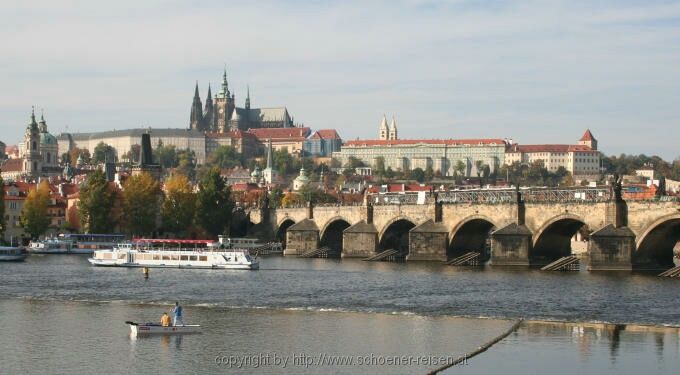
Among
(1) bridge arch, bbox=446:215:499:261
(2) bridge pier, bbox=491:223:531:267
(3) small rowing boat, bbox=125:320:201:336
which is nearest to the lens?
(3) small rowing boat, bbox=125:320:201:336

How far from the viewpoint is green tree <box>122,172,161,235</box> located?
12331 centimetres

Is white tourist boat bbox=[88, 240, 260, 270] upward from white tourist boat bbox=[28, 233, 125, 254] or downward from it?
downward

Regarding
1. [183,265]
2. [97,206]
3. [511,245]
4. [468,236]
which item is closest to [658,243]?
[511,245]

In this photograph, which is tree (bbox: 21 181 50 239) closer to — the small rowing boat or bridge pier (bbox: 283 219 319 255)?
bridge pier (bbox: 283 219 319 255)

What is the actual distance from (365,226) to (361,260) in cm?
452

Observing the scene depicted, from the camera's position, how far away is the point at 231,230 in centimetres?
13425

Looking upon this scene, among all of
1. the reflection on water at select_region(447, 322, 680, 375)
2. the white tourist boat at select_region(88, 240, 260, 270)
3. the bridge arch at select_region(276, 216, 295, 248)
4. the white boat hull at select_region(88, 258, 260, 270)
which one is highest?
the bridge arch at select_region(276, 216, 295, 248)

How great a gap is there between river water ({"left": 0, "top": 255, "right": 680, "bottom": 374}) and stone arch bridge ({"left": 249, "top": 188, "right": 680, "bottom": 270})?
353cm

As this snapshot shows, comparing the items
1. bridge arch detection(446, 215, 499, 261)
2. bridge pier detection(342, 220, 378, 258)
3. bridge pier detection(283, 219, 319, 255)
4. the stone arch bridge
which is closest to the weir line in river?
the stone arch bridge

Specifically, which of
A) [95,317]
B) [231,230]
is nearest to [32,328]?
[95,317]

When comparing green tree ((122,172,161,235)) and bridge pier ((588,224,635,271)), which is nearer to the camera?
bridge pier ((588,224,635,271))

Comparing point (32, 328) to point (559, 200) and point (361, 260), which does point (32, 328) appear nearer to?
point (559, 200)

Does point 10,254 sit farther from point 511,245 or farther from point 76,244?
point 511,245

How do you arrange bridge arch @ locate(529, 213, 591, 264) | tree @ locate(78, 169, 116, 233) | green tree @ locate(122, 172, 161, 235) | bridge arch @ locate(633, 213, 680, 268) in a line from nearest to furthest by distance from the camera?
bridge arch @ locate(633, 213, 680, 268)
bridge arch @ locate(529, 213, 591, 264)
tree @ locate(78, 169, 116, 233)
green tree @ locate(122, 172, 161, 235)
